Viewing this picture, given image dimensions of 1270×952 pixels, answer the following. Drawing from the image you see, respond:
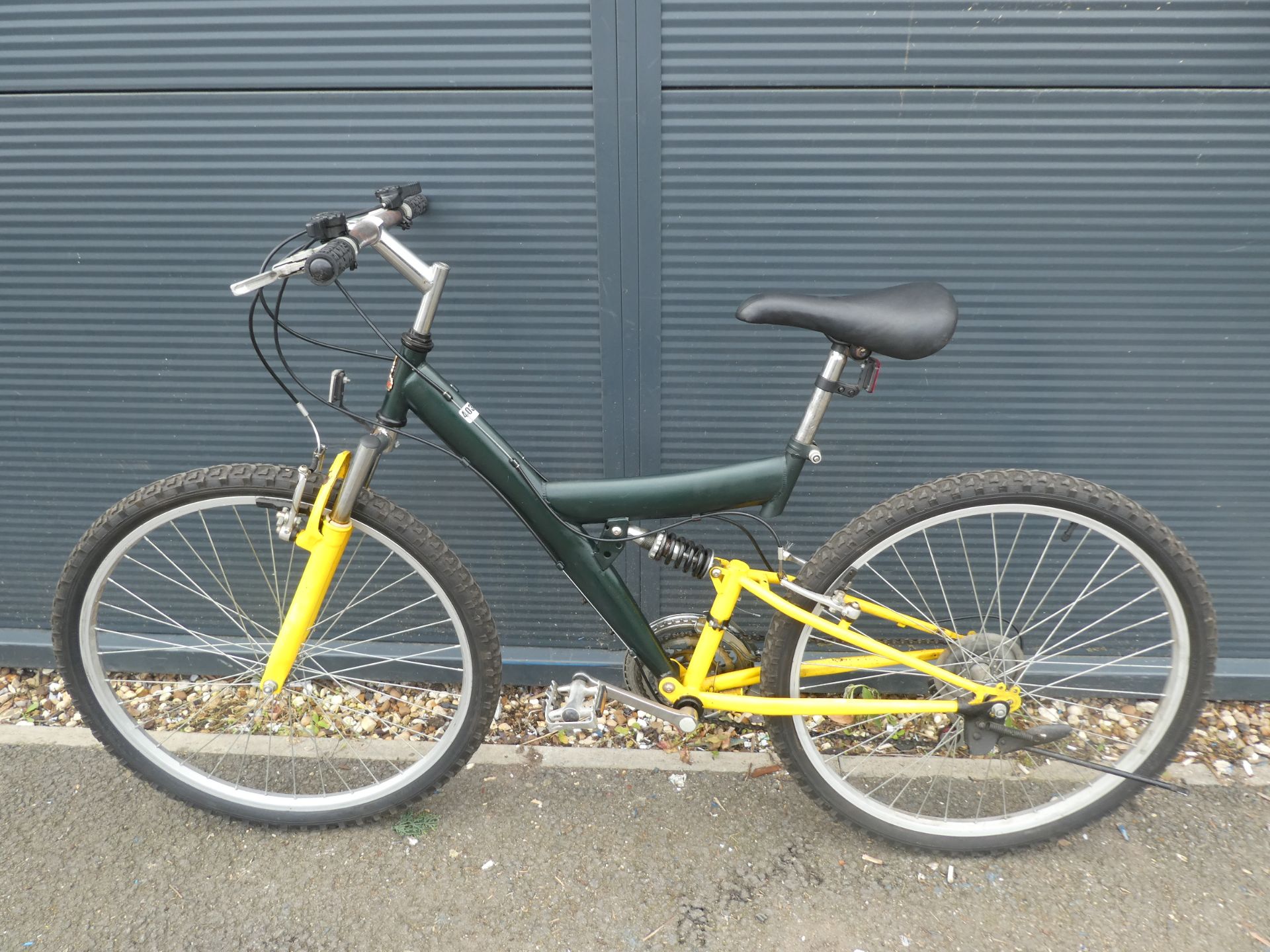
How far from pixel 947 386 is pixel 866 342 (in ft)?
2.29

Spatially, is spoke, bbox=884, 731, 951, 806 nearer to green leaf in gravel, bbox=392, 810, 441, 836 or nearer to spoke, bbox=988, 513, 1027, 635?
spoke, bbox=988, 513, 1027, 635

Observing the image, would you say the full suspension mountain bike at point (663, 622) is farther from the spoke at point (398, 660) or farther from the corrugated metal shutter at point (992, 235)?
the corrugated metal shutter at point (992, 235)

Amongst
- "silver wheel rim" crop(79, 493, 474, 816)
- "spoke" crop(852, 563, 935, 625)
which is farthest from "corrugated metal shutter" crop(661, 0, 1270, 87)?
"silver wheel rim" crop(79, 493, 474, 816)

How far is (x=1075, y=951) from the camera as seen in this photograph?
198 cm

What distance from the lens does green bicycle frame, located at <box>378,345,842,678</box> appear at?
1962mm

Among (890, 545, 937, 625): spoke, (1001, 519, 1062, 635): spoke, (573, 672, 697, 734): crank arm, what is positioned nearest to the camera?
(573, 672, 697, 734): crank arm

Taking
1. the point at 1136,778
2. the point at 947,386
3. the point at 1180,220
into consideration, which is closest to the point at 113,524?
the point at 947,386

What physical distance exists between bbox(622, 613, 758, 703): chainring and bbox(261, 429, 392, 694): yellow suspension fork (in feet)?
2.73

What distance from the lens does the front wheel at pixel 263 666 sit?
2146 millimetres

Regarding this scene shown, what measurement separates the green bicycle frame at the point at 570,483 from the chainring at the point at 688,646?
0.29 metres

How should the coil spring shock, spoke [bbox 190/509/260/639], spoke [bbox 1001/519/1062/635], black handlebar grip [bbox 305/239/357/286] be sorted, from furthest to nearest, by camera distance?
spoke [bbox 190/509/260/639] → spoke [bbox 1001/519/1062/635] → the coil spring shock → black handlebar grip [bbox 305/239/357/286]

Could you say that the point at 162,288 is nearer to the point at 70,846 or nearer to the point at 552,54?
the point at 552,54

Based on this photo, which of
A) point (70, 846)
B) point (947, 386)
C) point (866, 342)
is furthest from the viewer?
point (947, 386)

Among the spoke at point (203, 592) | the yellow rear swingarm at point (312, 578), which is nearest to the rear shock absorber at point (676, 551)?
the yellow rear swingarm at point (312, 578)
